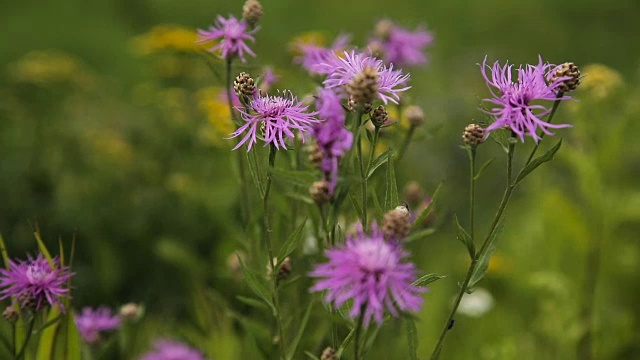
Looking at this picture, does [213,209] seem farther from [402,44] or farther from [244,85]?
[244,85]

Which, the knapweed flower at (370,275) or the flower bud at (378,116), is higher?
the flower bud at (378,116)

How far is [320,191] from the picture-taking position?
2.46 ft

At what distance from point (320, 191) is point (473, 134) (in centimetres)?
19

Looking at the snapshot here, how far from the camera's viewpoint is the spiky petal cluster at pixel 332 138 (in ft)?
2.41

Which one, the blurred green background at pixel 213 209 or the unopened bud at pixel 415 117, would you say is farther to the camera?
the blurred green background at pixel 213 209

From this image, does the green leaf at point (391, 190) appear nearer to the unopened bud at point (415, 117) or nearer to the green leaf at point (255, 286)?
the green leaf at point (255, 286)

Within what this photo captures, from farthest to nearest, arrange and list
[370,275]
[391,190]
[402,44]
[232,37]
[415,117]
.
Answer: [402,44]
[415,117]
[232,37]
[391,190]
[370,275]

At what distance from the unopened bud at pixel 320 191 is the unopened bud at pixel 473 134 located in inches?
6.7

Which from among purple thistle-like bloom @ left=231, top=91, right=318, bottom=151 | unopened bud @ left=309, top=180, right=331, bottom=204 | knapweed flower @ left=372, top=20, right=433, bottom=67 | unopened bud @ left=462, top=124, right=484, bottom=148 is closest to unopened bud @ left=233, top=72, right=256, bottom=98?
purple thistle-like bloom @ left=231, top=91, right=318, bottom=151

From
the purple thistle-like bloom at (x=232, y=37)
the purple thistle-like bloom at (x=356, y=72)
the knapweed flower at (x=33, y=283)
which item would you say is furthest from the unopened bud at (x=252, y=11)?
the knapweed flower at (x=33, y=283)

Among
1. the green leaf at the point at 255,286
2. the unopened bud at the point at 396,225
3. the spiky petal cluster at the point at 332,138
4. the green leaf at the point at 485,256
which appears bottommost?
the green leaf at the point at 255,286

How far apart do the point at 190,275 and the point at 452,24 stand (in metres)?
3.28

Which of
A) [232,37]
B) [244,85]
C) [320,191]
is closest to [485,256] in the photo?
[320,191]

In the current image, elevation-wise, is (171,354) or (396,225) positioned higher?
(396,225)
